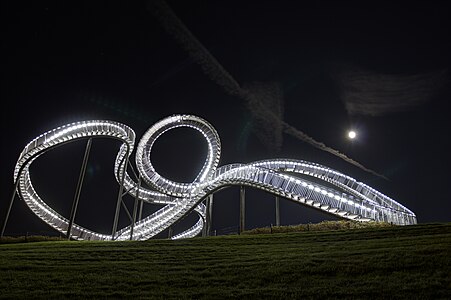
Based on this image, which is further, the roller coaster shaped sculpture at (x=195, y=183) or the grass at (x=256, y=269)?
the roller coaster shaped sculpture at (x=195, y=183)

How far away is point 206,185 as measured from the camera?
33500 mm

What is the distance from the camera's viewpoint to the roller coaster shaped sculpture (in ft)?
82.8

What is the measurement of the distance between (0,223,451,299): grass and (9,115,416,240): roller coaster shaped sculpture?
29.0 feet

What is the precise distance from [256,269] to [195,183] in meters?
25.1

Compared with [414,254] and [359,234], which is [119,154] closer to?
[359,234]

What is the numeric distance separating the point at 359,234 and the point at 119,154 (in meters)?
25.3

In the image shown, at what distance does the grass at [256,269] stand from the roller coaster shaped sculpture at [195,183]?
8.83 m

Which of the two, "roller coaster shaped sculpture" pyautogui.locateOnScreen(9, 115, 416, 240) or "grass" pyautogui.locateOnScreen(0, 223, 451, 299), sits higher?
"roller coaster shaped sculpture" pyautogui.locateOnScreen(9, 115, 416, 240)

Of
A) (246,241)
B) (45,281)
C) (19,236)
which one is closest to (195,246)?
(246,241)

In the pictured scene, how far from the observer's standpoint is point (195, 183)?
36.5 m

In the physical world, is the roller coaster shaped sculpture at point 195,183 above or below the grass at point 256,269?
above

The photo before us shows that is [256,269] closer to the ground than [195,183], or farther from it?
closer to the ground

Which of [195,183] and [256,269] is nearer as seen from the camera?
[256,269]

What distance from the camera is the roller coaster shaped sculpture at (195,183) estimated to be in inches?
994
